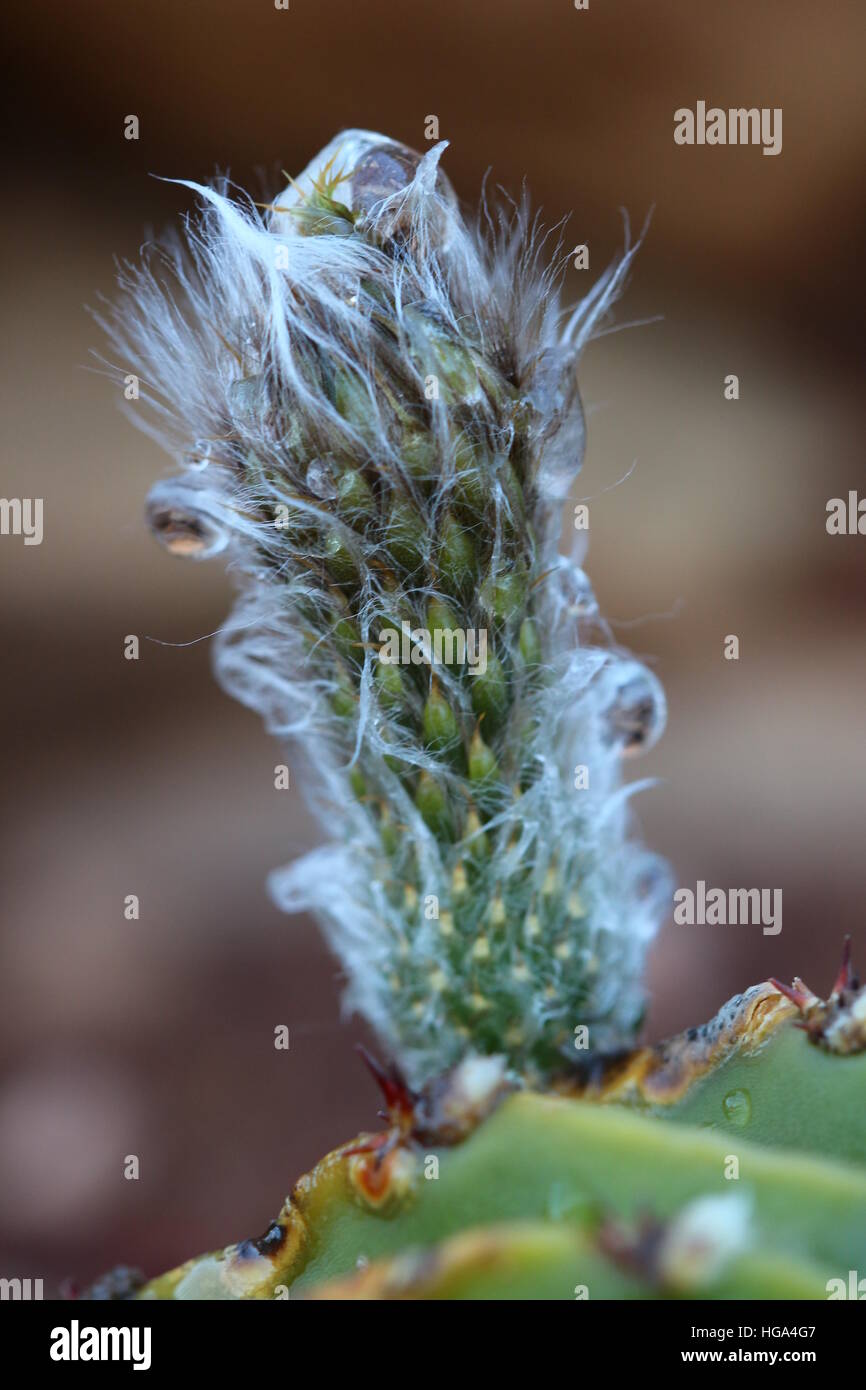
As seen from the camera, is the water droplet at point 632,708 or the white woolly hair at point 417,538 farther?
the water droplet at point 632,708

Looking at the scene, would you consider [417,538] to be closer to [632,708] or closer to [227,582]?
[632,708]

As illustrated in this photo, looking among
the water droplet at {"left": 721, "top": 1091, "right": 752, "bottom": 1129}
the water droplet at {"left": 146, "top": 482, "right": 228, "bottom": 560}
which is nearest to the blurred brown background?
the water droplet at {"left": 146, "top": 482, "right": 228, "bottom": 560}

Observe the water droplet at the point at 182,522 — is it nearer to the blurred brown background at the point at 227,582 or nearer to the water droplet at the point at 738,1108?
the water droplet at the point at 738,1108

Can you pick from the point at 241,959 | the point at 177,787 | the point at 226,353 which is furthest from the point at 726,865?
the point at 226,353

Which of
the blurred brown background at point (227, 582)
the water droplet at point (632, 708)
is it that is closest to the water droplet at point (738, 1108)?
the water droplet at point (632, 708)
